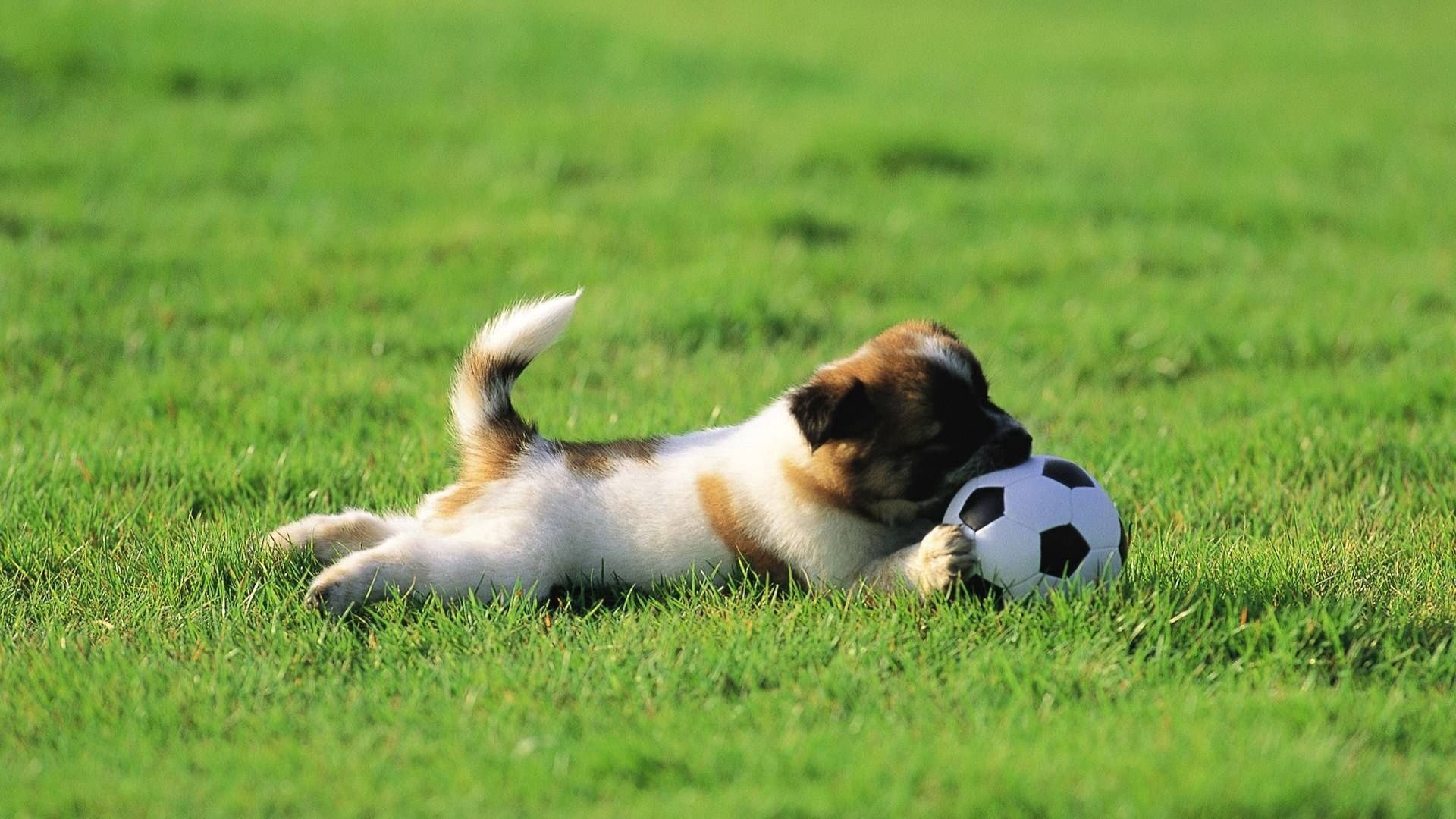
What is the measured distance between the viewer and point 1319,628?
3848 millimetres

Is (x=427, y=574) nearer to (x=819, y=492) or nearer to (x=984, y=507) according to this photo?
(x=819, y=492)

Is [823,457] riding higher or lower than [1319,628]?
higher

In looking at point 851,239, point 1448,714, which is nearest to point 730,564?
point 1448,714

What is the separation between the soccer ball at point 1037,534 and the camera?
4.01m

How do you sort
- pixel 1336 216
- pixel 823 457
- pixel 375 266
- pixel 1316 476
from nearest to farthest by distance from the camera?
pixel 823 457
pixel 1316 476
pixel 375 266
pixel 1336 216

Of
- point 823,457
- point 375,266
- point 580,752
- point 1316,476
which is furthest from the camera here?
point 375,266

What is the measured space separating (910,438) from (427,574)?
53.8 inches

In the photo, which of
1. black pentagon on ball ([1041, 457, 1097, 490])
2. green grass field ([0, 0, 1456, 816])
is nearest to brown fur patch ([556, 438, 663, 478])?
green grass field ([0, 0, 1456, 816])

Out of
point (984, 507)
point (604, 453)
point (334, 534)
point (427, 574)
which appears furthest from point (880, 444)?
point (334, 534)

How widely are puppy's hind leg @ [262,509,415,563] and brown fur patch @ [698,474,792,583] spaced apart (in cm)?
92

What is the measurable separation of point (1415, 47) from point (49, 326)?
16.6 metres

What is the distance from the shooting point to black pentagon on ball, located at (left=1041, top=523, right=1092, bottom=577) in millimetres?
4023

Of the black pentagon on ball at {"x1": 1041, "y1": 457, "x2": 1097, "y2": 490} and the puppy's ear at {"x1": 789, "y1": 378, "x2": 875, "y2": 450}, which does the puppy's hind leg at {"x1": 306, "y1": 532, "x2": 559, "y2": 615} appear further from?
the black pentagon on ball at {"x1": 1041, "y1": 457, "x2": 1097, "y2": 490}

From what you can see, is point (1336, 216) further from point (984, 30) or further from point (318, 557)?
point (984, 30)
